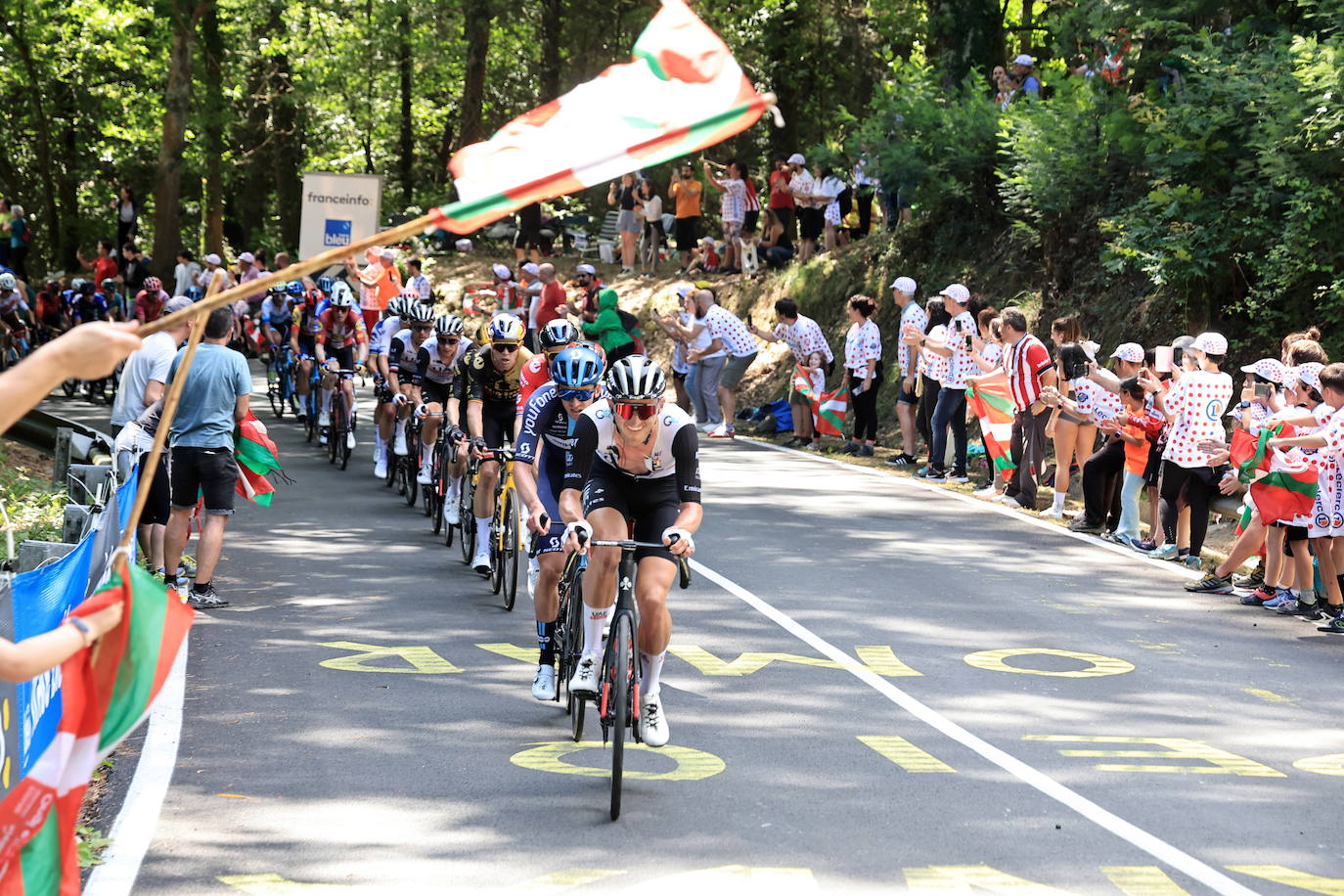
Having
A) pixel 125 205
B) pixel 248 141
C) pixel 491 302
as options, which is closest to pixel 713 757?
pixel 491 302

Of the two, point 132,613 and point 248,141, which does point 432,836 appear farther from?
point 248,141

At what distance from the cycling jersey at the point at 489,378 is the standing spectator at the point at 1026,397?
6208 mm

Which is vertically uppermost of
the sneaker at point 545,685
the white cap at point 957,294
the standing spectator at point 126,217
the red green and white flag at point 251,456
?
the standing spectator at point 126,217

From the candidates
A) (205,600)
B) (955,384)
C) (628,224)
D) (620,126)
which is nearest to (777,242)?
(628,224)

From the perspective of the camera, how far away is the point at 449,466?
14500mm

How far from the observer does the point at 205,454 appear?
1168 centimetres

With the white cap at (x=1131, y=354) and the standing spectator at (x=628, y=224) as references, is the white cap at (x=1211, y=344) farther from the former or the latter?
the standing spectator at (x=628, y=224)

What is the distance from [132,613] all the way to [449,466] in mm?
10015

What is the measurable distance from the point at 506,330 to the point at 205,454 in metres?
2.30

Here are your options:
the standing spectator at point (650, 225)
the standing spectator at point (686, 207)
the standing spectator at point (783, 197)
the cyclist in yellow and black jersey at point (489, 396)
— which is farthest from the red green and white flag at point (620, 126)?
the standing spectator at point (650, 225)

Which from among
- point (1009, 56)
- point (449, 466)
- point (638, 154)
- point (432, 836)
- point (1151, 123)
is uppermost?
point (1009, 56)

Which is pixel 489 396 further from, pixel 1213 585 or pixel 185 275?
pixel 185 275

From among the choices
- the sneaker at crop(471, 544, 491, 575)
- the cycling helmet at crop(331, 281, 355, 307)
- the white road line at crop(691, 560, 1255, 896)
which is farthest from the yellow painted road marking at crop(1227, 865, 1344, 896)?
the cycling helmet at crop(331, 281, 355, 307)

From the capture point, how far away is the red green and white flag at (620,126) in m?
4.25
